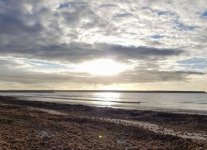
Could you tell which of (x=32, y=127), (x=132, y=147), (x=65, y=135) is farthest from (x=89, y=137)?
(x=32, y=127)

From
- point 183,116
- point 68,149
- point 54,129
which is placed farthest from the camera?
point 183,116

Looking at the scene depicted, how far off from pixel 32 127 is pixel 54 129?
1513mm

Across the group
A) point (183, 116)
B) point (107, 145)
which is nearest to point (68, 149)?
point (107, 145)

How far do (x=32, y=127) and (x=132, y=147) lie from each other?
8034mm

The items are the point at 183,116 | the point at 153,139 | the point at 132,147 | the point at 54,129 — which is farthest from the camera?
the point at 183,116

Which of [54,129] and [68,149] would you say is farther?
[54,129]

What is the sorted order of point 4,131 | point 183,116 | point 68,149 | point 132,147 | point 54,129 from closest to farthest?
point 68,149 → point 132,147 → point 4,131 → point 54,129 → point 183,116

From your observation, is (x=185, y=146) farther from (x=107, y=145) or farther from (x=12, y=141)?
(x=12, y=141)

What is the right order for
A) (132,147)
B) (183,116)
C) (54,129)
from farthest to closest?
(183,116) < (54,129) < (132,147)

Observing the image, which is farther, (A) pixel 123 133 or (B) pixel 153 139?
(A) pixel 123 133

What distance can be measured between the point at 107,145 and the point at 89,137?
2510mm

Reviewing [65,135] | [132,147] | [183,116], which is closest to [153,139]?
[132,147]

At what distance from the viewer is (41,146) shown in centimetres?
1480

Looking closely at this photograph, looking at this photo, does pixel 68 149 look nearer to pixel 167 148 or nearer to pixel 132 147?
pixel 132 147
